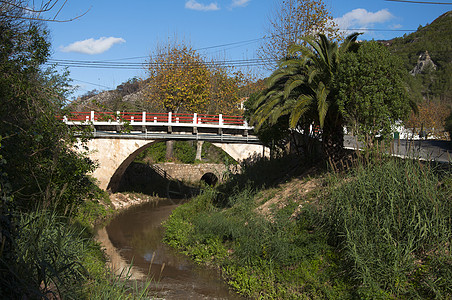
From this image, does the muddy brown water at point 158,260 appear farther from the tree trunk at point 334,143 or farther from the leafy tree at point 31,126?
the tree trunk at point 334,143

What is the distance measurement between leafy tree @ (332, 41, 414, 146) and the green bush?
7.76 feet

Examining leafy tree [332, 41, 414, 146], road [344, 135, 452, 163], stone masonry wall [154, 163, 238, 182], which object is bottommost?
stone masonry wall [154, 163, 238, 182]

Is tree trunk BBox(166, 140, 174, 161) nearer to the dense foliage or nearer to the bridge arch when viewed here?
the bridge arch

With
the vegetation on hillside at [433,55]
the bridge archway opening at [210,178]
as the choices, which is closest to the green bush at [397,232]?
the bridge archway opening at [210,178]

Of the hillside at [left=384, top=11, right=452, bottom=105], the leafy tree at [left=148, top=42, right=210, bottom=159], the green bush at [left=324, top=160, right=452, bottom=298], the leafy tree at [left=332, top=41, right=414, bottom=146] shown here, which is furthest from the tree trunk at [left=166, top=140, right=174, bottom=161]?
the hillside at [left=384, top=11, right=452, bottom=105]

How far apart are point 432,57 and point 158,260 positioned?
58.4 metres

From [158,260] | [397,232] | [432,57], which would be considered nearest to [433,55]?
[432,57]

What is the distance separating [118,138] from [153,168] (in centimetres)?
645

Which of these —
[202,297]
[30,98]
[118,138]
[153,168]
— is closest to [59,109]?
[30,98]

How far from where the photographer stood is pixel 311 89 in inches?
522

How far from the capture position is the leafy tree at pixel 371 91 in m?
11.3

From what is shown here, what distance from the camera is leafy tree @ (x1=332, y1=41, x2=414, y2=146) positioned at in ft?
37.0

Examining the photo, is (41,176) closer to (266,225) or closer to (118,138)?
(266,225)

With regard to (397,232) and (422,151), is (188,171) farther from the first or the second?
(397,232)
